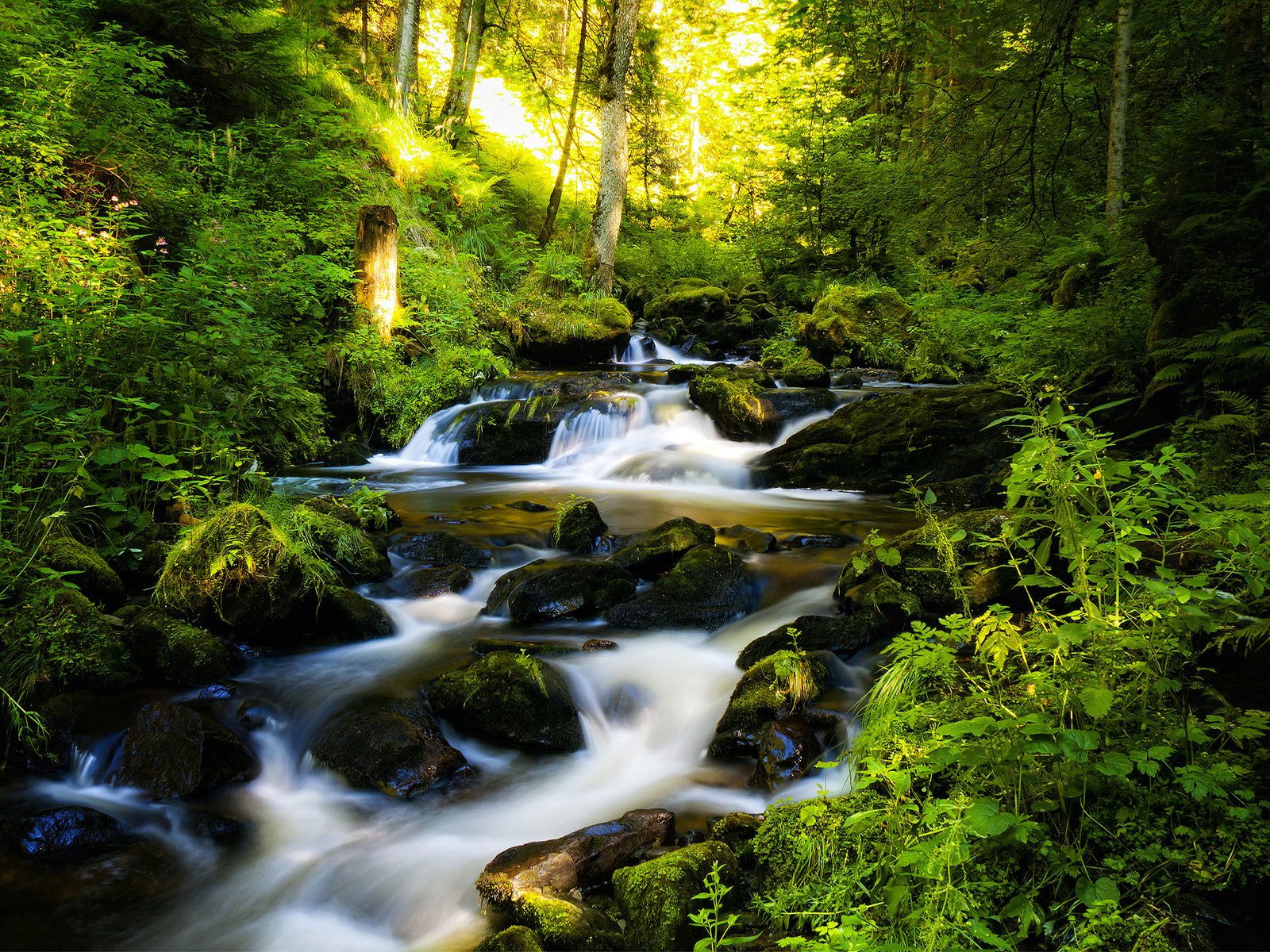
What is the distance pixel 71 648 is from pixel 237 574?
3.02 ft

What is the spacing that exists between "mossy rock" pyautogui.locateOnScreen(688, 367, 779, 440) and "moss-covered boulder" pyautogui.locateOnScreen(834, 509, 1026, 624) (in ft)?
16.6

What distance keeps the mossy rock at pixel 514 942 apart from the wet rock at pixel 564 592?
2893 millimetres

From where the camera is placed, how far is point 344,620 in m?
5.06

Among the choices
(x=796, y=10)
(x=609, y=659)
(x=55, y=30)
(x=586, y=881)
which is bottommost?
(x=586, y=881)

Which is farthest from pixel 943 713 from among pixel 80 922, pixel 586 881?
pixel 80 922

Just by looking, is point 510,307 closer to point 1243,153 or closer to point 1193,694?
point 1243,153

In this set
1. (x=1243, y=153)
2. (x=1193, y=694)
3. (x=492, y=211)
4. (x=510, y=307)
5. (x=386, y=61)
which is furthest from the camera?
(x=386, y=61)

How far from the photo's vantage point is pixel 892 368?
1277 cm

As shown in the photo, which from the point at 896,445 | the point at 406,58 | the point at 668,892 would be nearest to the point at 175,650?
the point at 668,892

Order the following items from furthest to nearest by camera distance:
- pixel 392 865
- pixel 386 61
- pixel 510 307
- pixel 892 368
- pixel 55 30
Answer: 1. pixel 386 61
2. pixel 510 307
3. pixel 892 368
4. pixel 55 30
5. pixel 392 865

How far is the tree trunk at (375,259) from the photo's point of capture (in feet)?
34.4

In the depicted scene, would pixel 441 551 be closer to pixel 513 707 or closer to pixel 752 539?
pixel 513 707

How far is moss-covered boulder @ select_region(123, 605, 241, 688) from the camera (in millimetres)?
4184

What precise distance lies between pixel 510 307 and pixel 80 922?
39.4 ft
